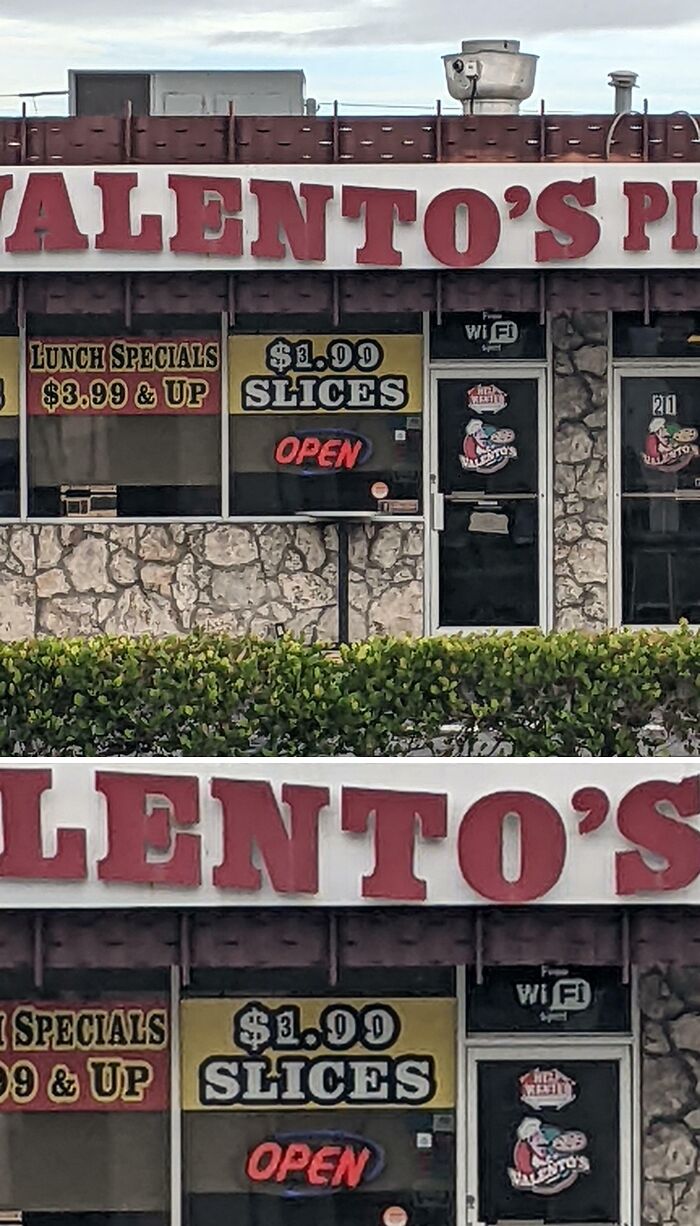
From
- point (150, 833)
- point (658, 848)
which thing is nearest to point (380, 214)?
point (150, 833)

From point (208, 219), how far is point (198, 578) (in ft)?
8.53

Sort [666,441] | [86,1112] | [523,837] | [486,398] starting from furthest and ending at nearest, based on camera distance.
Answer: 1. [666,441]
2. [486,398]
3. [86,1112]
4. [523,837]

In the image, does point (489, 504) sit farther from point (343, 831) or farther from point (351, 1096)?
point (351, 1096)

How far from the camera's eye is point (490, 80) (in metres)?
17.3

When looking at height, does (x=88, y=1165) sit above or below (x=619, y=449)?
below

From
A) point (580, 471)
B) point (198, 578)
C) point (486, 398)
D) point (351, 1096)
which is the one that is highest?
point (486, 398)

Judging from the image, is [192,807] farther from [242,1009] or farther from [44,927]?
[242,1009]

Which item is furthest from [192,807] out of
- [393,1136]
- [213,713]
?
[393,1136]

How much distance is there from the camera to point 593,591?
16.8m

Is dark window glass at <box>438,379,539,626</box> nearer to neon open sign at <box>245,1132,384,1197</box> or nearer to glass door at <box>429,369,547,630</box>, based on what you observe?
glass door at <box>429,369,547,630</box>

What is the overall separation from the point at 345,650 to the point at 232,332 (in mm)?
3496

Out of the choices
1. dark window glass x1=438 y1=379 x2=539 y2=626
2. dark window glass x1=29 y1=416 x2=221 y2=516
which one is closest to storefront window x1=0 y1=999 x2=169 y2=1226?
dark window glass x1=29 y1=416 x2=221 y2=516

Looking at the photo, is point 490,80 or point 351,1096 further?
point 490,80

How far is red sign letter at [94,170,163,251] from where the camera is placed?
15.8 metres
